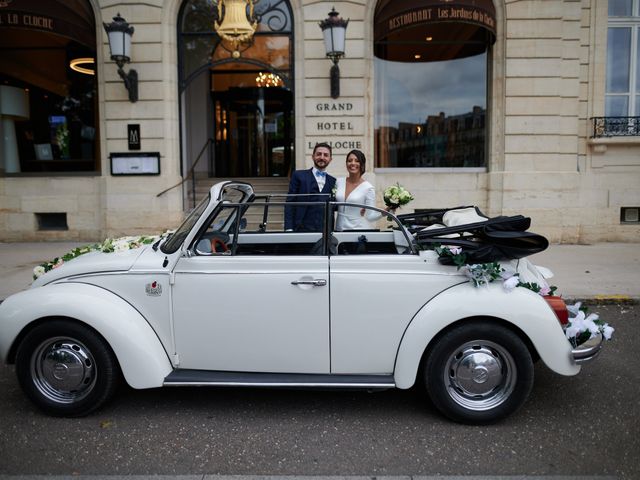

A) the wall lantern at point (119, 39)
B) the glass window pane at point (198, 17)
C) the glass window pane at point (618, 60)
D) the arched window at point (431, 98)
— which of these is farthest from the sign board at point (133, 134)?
the glass window pane at point (618, 60)

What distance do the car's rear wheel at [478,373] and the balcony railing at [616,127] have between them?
1027 cm

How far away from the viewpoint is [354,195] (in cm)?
555

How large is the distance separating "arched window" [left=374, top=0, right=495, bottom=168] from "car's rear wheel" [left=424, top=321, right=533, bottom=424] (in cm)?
942

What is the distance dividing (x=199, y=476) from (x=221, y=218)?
179 centimetres

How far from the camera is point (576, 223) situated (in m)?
12.1

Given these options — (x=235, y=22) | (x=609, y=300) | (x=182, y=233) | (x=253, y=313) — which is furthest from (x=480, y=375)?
(x=235, y=22)

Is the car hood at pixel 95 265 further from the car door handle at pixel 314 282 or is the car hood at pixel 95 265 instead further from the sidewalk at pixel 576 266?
the sidewalk at pixel 576 266

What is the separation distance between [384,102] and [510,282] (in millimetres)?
9988

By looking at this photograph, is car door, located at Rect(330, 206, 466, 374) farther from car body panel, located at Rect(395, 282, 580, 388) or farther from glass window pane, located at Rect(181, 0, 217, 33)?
glass window pane, located at Rect(181, 0, 217, 33)

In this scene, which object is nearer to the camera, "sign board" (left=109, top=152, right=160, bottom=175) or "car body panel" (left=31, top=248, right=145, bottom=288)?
"car body panel" (left=31, top=248, right=145, bottom=288)

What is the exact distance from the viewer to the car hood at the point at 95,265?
12.8ft

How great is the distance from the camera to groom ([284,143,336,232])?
465 centimetres

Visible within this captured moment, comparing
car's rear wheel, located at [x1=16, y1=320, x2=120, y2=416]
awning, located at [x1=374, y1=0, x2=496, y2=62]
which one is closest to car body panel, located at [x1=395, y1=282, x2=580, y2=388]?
car's rear wheel, located at [x1=16, y1=320, x2=120, y2=416]

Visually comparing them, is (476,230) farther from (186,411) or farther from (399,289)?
(186,411)
